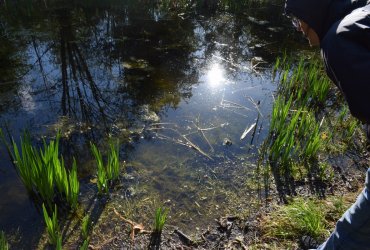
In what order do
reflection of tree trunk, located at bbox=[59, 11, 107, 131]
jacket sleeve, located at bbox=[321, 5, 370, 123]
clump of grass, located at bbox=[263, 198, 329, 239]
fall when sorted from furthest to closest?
reflection of tree trunk, located at bbox=[59, 11, 107, 131]
clump of grass, located at bbox=[263, 198, 329, 239]
jacket sleeve, located at bbox=[321, 5, 370, 123]

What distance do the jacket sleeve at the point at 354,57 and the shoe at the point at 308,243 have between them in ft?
4.38

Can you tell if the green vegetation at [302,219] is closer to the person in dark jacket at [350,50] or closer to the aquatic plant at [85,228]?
the person in dark jacket at [350,50]

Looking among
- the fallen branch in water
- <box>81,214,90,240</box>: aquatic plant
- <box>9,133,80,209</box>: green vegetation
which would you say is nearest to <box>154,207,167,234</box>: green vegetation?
the fallen branch in water

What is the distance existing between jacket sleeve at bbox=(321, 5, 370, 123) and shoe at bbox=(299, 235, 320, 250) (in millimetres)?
1335

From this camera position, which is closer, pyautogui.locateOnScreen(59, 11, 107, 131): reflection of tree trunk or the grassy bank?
the grassy bank

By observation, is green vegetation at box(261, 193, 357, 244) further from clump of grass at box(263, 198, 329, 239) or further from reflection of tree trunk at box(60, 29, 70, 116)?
reflection of tree trunk at box(60, 29, 70, 116)

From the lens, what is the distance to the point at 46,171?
2.21 metres

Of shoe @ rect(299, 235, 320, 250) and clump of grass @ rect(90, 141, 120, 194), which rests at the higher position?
clump of grass @ rect(90, 141, 120, 194)

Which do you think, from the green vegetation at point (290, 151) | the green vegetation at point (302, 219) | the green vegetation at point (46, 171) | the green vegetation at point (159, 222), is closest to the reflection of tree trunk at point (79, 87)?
the green vegetation at point (46, 171)

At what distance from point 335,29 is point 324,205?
5.78 ft

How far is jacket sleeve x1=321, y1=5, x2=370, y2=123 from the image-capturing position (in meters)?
1.14

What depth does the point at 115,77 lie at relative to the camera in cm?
446

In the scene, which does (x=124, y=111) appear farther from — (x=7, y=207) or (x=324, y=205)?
(x=324, y=205)

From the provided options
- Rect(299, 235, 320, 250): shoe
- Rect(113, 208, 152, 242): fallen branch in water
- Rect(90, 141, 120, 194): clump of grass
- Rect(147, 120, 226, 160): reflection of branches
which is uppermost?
Rect(90, 141, 120, 194): clump of grass
